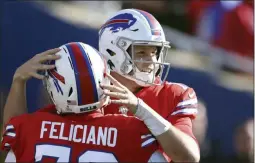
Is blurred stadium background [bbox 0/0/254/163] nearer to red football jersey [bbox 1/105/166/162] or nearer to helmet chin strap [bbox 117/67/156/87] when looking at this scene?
helmet chin strap [bbox 117/67/156/87]

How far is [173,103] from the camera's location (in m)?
4.12

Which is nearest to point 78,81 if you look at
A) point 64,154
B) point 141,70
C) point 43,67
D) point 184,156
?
point 43,67

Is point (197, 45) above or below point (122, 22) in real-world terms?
below

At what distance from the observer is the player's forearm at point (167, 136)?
3625mm

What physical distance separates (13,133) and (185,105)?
873mm

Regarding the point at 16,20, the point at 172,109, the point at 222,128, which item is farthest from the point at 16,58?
the point at 172,109

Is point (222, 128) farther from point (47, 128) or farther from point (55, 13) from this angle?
point (47, 128)

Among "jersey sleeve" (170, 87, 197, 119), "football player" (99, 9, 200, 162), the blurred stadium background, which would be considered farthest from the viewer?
the blurred stadium background

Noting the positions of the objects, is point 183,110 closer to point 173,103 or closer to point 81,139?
point 173,103

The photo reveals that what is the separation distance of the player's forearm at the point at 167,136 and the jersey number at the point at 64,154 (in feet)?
0.72

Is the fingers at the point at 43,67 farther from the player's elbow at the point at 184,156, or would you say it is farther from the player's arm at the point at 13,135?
the player's elbow at the point at 184,156

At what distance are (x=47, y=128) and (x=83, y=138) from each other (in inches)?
7.1


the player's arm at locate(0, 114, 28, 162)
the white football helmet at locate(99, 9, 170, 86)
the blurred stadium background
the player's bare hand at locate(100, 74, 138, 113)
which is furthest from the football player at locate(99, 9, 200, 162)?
the blurred stadium background

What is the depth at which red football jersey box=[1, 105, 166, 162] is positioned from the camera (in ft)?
12.0
